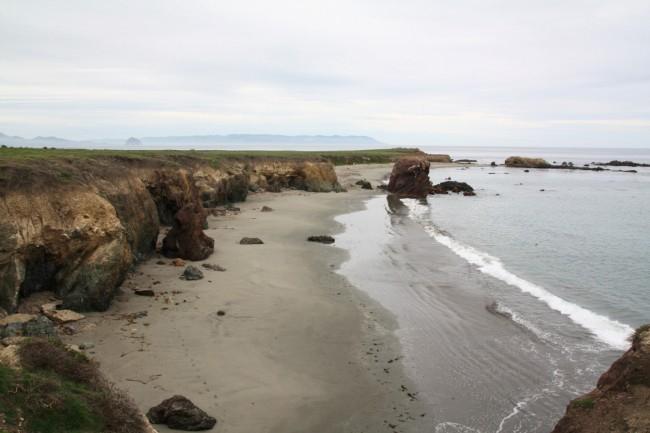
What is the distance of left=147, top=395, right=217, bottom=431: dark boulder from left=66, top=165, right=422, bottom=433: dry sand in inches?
6.9

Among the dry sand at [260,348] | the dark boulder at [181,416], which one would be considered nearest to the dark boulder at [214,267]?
the dry sand at [260,348]

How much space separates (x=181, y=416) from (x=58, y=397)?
2681 mm

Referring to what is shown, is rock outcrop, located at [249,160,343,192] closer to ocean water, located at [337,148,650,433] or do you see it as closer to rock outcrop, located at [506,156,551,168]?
ocean water, located at [337,148,650,433]

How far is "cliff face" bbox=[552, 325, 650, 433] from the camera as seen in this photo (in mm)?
6379

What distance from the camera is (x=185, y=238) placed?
1834 cm

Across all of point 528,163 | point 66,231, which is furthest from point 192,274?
point 528,163

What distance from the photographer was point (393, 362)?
35.6 feet

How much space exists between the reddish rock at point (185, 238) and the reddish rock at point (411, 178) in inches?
1330

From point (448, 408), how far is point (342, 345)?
3.24 metres

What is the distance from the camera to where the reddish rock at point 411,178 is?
50656 millimetres

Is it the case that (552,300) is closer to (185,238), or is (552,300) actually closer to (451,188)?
Result: (185,238)

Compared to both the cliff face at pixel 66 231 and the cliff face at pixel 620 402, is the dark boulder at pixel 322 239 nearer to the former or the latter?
the cliff face at pixel 66 231

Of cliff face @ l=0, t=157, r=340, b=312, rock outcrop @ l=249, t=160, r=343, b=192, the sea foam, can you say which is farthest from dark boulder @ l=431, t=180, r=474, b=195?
cliff face @ l=0, t=157, r=340, b=312

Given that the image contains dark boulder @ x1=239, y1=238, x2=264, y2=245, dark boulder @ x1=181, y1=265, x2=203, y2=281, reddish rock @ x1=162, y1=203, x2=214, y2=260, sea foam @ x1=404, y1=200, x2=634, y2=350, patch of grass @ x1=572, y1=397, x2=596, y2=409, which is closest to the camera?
patch of grass @ x1=572, y1=397, x2=596, y2=409
